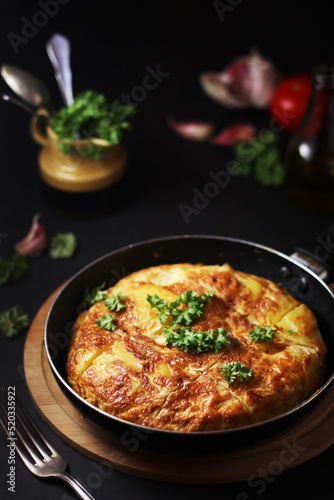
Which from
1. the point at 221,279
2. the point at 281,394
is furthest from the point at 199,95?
the point at 281,394

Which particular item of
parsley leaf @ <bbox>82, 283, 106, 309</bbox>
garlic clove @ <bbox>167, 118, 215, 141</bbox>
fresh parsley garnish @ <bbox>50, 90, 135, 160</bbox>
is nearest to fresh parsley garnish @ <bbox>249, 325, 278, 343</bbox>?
parsley leaf @ <bbox>82, 283, 106, 309</bbox>

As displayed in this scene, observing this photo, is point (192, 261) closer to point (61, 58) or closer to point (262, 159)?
point (262, 159)

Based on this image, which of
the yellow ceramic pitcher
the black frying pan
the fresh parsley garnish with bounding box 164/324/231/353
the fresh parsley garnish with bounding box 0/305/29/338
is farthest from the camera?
the yellow ceramic pitcher

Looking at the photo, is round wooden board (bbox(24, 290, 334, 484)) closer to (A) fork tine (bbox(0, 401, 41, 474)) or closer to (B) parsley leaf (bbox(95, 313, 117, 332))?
(A) fork tine (bbox(0, 401, 41, 474))

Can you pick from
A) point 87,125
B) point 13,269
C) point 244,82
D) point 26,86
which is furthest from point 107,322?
point 244,82

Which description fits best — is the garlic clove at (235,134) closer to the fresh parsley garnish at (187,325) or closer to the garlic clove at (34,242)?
the garlic clove at (34,242)

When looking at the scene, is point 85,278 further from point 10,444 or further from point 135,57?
point 135,57
